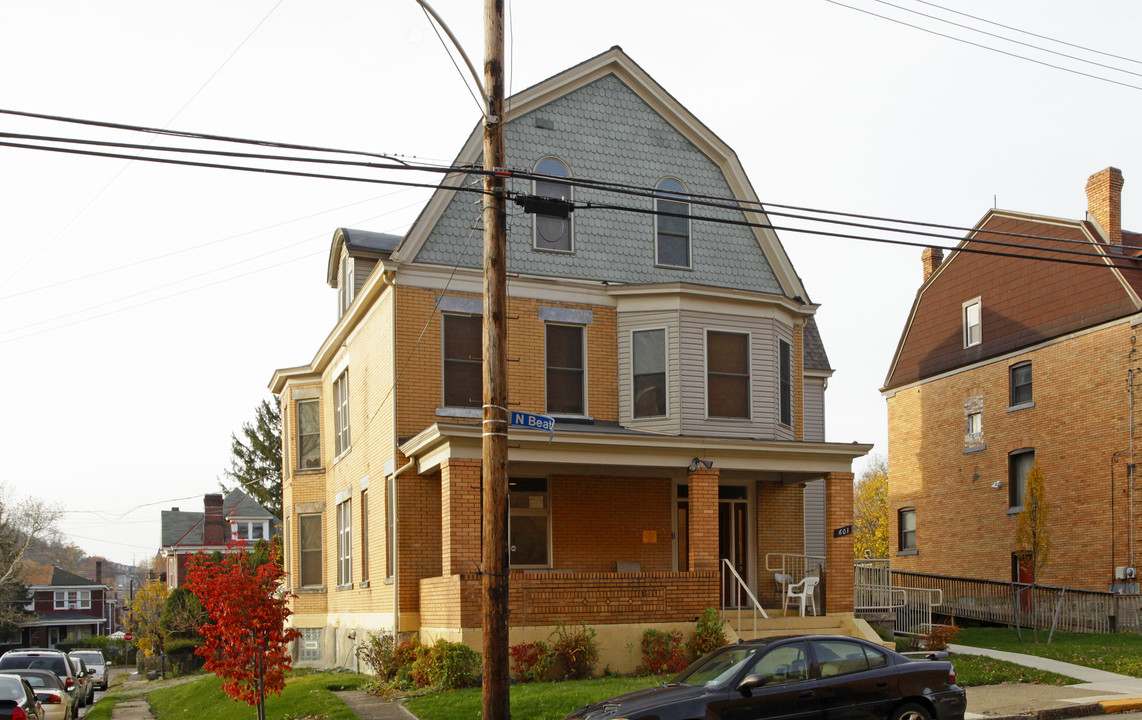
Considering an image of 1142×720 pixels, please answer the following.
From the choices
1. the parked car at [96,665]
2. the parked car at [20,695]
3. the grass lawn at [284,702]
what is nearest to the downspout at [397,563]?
the grass lawn at [284,702]

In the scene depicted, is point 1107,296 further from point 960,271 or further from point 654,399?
point 654,399

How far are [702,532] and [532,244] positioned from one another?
6653 mm

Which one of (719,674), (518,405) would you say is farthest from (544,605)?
(719,674)

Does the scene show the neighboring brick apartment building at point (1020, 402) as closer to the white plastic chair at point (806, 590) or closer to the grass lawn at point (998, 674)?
the white plastic chair at point (806, 590)

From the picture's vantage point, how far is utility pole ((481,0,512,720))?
12031mm

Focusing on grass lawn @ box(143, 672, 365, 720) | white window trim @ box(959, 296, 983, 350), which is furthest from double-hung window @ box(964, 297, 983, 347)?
grass lawn @ box(143, 672, 365, 720)

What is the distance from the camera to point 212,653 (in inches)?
625

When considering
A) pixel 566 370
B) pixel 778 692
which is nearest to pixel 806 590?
pixel 566 370

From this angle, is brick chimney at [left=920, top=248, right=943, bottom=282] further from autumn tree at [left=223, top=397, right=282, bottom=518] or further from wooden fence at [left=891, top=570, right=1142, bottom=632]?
autumn tree at [left=223, top=397, right=282, bottom=518]

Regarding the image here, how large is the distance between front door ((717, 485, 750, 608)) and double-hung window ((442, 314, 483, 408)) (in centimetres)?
572

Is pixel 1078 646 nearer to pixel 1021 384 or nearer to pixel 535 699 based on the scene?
pixel 1021 384

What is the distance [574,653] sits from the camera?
17297 millimetres

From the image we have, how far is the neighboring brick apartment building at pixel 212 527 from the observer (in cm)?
6506

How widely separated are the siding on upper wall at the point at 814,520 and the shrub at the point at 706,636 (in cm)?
1000
